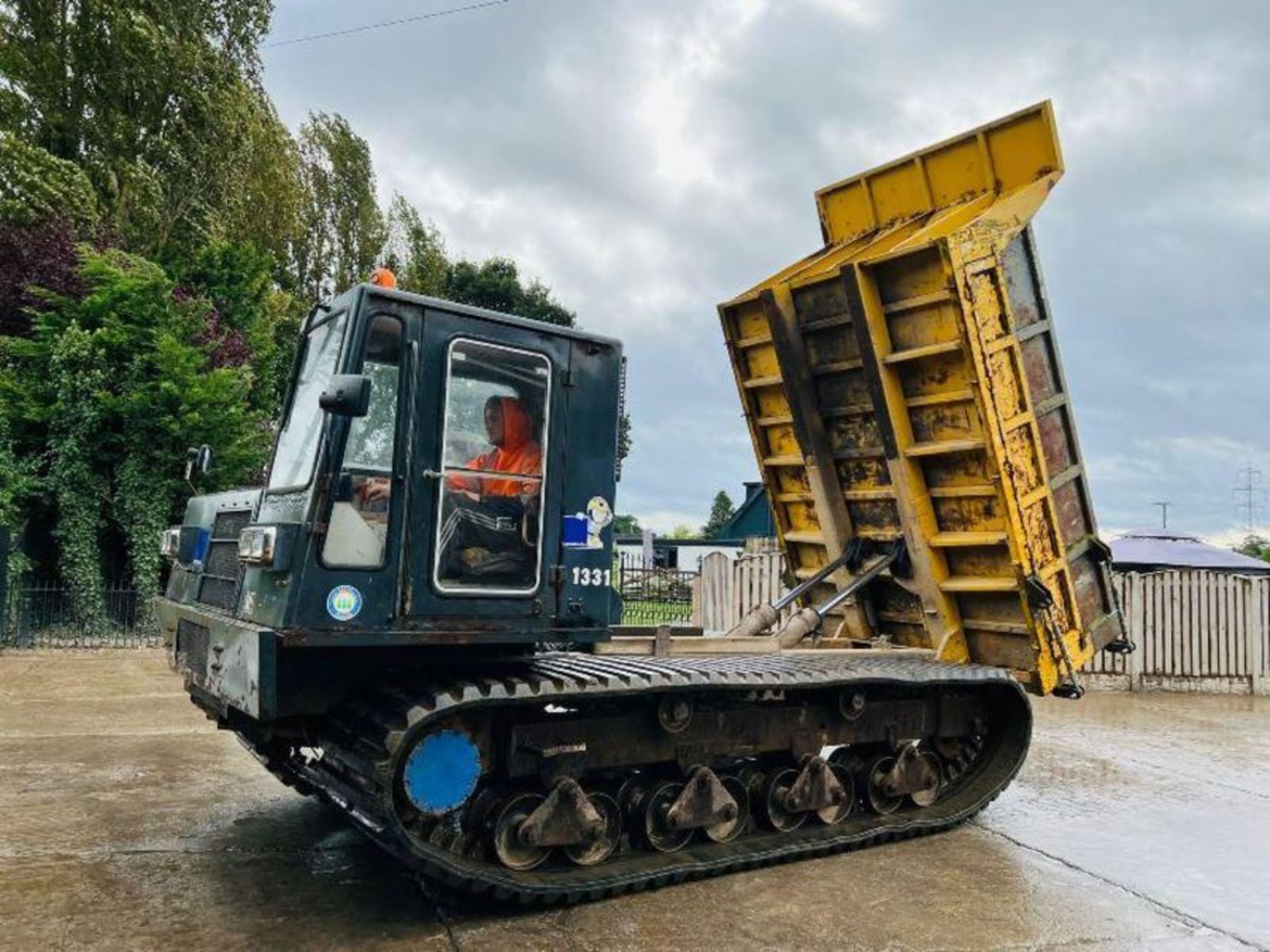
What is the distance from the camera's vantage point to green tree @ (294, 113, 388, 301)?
3075 cm

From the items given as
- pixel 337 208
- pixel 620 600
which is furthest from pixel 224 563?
pixel 337 208

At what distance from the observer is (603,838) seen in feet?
15.8

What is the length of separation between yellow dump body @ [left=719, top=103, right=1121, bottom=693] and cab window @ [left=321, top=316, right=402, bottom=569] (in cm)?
315

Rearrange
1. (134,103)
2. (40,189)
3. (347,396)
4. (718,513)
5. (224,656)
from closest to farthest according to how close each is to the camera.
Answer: (347,396) → (224,656) → (40,189) → (134,103) → (718,513)

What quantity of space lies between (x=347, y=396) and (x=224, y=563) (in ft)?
5.36

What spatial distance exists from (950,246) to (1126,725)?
6307 mm

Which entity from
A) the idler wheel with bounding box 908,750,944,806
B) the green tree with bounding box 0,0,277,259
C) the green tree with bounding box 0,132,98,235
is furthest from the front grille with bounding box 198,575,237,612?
the green tree with bounding box 0,0,277,259

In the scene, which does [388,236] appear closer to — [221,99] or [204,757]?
[221,99]

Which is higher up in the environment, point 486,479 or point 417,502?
point 486,479

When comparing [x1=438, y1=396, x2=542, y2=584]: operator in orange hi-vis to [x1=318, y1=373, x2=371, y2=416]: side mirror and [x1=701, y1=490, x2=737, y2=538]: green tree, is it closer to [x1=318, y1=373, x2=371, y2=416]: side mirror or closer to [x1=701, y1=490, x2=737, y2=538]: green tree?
[x1=318, y1=373, x2=371, y2=416]: side mirror

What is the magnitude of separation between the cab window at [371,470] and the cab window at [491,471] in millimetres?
242

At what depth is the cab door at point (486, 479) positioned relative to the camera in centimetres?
441

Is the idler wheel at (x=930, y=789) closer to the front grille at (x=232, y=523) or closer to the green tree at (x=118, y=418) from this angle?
the front grille at (x=232, y=523)

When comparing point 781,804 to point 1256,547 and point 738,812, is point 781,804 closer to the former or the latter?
point 738,812
